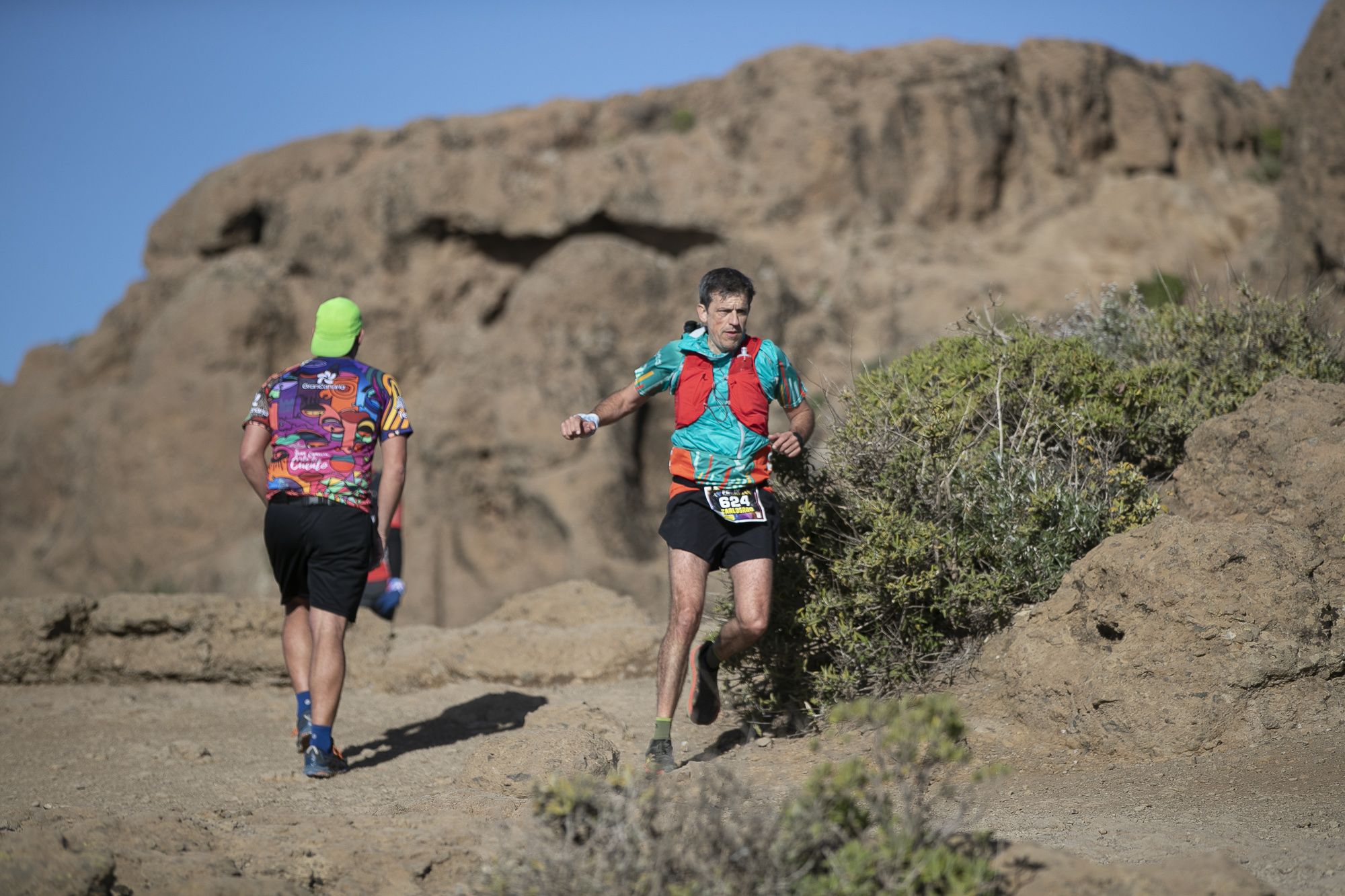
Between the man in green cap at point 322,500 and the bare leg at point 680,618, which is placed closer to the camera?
the bare leg at point 680,618

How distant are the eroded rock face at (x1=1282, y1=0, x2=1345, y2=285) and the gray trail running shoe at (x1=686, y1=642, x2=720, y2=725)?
901cm

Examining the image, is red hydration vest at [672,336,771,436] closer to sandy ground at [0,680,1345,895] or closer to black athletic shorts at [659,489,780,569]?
black athletic shorts at [659,489,780,569]

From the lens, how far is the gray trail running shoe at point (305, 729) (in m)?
5.08

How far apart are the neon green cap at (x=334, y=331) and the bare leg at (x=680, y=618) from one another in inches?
69.8

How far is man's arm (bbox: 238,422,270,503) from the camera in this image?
521 centimetres

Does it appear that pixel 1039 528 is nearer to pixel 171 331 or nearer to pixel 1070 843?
pixel 1070 843

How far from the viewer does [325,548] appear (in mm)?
5051

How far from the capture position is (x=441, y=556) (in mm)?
14766

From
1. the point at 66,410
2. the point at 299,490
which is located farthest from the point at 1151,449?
the point at 66,410

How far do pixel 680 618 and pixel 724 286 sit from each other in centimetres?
129

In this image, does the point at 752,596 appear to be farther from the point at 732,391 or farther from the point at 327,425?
the point at 327,425

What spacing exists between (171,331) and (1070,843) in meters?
18.4

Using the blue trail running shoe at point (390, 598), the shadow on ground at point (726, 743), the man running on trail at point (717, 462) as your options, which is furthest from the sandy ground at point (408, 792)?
the blue trail running shoe at point (390, 598)

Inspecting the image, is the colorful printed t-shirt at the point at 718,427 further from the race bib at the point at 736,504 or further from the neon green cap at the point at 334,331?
the neon green cap at the point at 334,331
